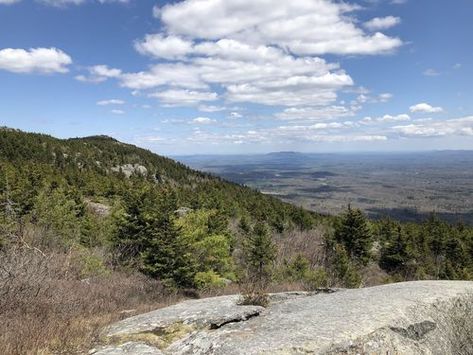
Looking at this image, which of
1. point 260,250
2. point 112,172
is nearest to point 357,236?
point 260,250

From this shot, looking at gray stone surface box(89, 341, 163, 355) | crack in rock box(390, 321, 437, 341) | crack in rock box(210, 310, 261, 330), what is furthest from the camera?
crack in rock box(210, 310, 261, 330)

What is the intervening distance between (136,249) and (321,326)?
30.9 m

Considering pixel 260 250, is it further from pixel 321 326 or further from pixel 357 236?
pixel 321 326

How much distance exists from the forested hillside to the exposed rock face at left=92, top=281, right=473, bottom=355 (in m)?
1.23

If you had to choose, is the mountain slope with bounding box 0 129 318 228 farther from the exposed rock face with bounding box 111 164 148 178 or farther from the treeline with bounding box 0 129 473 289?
the treeline with bounding box 0 129 473 289

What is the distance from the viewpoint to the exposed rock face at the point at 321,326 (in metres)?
5.93

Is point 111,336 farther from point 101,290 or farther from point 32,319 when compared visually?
point 101,290

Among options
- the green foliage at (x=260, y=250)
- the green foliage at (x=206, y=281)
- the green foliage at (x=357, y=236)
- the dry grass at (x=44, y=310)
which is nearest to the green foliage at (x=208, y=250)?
the green foliage at (x=206, y=281)

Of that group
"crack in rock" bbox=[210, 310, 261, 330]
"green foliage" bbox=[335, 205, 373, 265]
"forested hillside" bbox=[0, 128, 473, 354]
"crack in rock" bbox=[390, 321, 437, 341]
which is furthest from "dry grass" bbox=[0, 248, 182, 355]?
"green foliage" bbox=[335, 205, 373, 265]

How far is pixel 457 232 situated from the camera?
69.7 m

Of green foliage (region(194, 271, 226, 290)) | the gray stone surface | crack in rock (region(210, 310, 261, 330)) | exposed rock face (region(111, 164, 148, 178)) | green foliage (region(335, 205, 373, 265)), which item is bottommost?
green foliage (region(335, 205, 373, 265))

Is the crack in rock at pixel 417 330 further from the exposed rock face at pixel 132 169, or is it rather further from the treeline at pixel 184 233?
the exposed rock face at pixel 132 169

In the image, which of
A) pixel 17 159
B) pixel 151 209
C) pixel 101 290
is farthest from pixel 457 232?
pixel 17 159

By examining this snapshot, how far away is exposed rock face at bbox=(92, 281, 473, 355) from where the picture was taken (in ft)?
19.4
